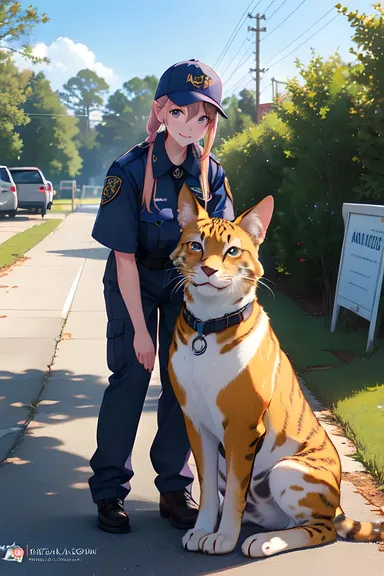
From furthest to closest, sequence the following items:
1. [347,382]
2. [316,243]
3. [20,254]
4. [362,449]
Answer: [20,254] → [316,243] → [347,382] → [362,449]

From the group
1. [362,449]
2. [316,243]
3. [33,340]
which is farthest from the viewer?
[316,243]

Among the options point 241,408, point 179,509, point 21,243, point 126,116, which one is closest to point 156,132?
point 241,408

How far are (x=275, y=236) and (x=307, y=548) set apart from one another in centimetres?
827

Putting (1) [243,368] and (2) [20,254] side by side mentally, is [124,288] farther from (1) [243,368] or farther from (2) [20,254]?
(2) [20,254]

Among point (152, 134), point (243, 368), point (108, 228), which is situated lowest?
point (243, 368)

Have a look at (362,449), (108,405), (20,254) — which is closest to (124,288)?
(108,405)

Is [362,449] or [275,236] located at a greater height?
[275,236]

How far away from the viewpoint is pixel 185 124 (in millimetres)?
3545

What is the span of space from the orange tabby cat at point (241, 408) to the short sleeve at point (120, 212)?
1.17 feet

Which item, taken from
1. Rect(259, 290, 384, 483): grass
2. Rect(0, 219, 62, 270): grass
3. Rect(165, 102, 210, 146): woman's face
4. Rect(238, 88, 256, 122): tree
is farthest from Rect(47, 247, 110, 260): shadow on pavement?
Rect(238, 88, 256, 122): tree

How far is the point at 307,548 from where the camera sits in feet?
11.2

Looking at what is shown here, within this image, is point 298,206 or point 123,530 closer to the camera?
point 123,530

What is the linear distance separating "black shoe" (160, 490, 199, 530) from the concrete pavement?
0.04m

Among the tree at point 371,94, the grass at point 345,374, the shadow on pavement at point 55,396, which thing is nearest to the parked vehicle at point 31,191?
the grass at point 345,374
